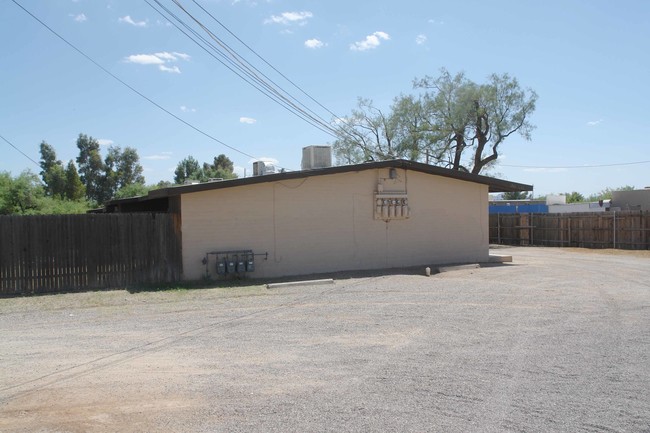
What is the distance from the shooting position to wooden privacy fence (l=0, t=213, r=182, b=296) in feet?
41.4

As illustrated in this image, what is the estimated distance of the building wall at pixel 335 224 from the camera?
48.9 feet

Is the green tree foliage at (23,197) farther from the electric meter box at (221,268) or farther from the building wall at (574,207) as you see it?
the building wall at (574,207)

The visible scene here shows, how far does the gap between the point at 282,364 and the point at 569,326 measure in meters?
4.82

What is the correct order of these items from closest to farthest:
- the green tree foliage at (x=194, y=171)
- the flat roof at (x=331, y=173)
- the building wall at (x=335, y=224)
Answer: the flat roof at (x=331, y=173) → the building wall at (x=335, y=224) → the green tree foliage at (x=194, y=171)

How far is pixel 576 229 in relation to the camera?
92.7 feet

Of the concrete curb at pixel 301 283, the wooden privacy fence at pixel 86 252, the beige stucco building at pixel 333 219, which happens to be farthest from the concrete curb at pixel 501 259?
the wooden privacy fence at pixel 86 252

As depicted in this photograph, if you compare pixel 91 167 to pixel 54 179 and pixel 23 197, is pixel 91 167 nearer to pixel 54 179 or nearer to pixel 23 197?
pixel 54 179

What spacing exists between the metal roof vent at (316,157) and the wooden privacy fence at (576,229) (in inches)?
654

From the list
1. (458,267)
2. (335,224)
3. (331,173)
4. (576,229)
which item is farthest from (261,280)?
(576,229)

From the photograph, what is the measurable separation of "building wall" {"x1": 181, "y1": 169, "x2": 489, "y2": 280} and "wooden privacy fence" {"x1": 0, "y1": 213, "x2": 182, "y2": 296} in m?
0.62

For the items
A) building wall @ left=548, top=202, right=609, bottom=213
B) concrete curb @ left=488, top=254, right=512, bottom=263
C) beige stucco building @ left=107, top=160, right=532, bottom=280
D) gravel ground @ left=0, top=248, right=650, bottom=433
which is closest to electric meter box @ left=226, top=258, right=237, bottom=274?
beige stucco building @ left=107, top=160, right=532, bottom=280

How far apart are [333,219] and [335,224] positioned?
0.56 ft

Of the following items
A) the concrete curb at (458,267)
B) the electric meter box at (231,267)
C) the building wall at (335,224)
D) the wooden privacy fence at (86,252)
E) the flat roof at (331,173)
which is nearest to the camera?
the wooden privacy fence at (86,252)

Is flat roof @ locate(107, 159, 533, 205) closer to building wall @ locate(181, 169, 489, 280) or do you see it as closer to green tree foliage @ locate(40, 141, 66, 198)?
building wall @ locate(181, 169, 489, 280)
